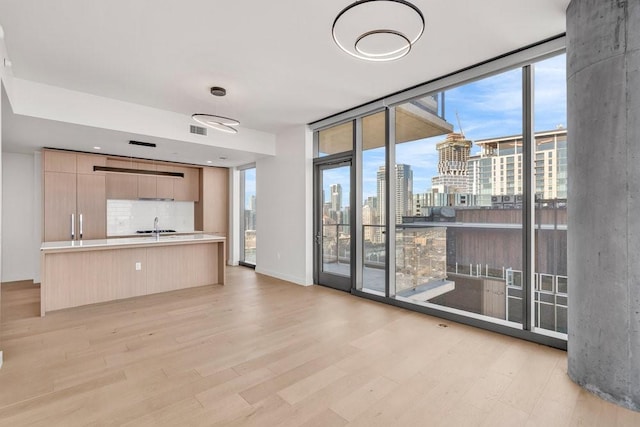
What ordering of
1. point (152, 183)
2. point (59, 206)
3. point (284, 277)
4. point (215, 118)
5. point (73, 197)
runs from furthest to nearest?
point (152, 183)
point (284, 277)
point (73, 197)
point (59, 206)
point (215, 118)

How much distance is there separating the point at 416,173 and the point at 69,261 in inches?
199

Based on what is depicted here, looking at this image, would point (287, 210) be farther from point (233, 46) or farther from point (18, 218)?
point (18, 218)

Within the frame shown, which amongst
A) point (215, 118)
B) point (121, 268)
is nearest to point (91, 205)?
point (121, 268)

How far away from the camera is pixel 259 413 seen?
2.09 m

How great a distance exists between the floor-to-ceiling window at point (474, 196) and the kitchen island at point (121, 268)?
2887mm

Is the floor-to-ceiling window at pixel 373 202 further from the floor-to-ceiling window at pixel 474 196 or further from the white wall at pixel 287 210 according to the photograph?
the white wall at pixel 287 210

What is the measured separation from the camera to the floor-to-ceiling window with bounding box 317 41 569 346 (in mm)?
3189

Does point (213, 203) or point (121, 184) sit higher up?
point (121, 184)

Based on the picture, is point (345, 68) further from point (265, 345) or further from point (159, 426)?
point (159, 426)

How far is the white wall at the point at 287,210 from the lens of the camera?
19.1 feet

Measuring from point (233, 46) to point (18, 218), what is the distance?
6117 millimetres

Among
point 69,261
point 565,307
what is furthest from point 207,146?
point 565,307

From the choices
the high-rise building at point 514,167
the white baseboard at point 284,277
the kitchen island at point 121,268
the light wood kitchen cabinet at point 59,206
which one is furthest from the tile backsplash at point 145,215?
the high-rise building at point 514,167

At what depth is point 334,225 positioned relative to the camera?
561cm
